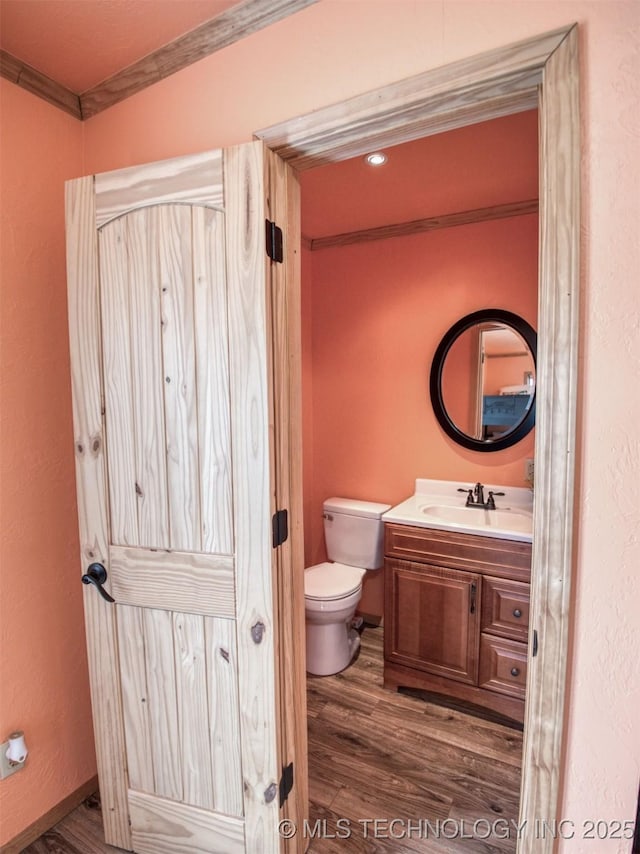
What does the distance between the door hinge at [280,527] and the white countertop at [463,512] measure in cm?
103

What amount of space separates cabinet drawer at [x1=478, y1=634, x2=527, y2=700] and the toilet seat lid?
2.31 feet

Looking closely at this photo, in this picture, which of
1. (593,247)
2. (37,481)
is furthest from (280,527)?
(593,247)

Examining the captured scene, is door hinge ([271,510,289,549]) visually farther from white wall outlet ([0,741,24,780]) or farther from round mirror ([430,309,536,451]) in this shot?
round mirror ([430,309,536,451])

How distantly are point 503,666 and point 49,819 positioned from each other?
1880 mm

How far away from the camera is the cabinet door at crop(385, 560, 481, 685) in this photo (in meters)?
1.96

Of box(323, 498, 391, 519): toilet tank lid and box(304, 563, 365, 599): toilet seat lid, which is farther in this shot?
box(323, 498, 391, 519): toilet tank lid

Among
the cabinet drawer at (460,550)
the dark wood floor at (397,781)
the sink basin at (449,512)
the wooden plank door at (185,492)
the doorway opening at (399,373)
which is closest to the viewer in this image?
the wooden plank door at (185,492)

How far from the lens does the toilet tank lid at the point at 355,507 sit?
2518mm

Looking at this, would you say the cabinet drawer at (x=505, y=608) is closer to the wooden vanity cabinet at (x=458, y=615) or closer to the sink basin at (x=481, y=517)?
the wooden vanity cabinet at (x=458, y=615)

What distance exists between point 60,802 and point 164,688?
0.73 m

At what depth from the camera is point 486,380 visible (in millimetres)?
2371

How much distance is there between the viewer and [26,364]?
1395 millimetres

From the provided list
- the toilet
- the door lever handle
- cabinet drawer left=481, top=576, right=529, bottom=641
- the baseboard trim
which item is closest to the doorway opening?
the toilet


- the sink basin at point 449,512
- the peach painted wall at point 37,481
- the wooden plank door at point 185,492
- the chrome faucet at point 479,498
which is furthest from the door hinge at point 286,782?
the chrome faucet at point 479,498
